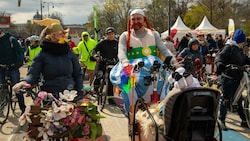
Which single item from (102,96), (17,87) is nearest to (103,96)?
(102,96)

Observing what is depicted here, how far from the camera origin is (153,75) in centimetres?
416

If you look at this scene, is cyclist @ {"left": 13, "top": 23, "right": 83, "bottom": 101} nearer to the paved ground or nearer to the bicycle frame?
the paved ground

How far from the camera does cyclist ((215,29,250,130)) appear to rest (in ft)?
18.6

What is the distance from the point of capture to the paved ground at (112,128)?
5.62 meters

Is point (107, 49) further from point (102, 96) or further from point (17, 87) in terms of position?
point (17, 87)

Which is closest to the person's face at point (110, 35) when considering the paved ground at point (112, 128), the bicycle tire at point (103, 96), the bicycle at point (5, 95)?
the bicycle tire at point (103, 96)

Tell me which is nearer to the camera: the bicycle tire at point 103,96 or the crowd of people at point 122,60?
the crowd of people at point 122,60

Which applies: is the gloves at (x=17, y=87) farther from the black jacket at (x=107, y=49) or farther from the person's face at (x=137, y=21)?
the black jacket at (x=107, y=49)

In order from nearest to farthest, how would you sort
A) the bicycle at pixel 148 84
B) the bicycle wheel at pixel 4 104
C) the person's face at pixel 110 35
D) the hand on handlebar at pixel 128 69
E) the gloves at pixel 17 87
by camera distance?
the gloves at pixel 17 87
the bicycle at pixel 148 84
the hand on handlebar at pixel 128 69
the bicycle wheel at pixel 4 104
the person's face at pixel 110 35

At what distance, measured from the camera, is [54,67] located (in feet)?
13.1

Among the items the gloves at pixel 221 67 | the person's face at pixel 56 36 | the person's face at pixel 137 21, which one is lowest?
the gloves at pixel 221 67

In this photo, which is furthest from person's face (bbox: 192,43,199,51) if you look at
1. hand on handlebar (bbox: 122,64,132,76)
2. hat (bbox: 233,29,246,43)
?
hand on handlebar (bbox: 122,64,132,76)

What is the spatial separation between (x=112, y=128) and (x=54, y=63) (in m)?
2.46

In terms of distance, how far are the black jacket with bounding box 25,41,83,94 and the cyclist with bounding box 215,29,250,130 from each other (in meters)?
2.68
